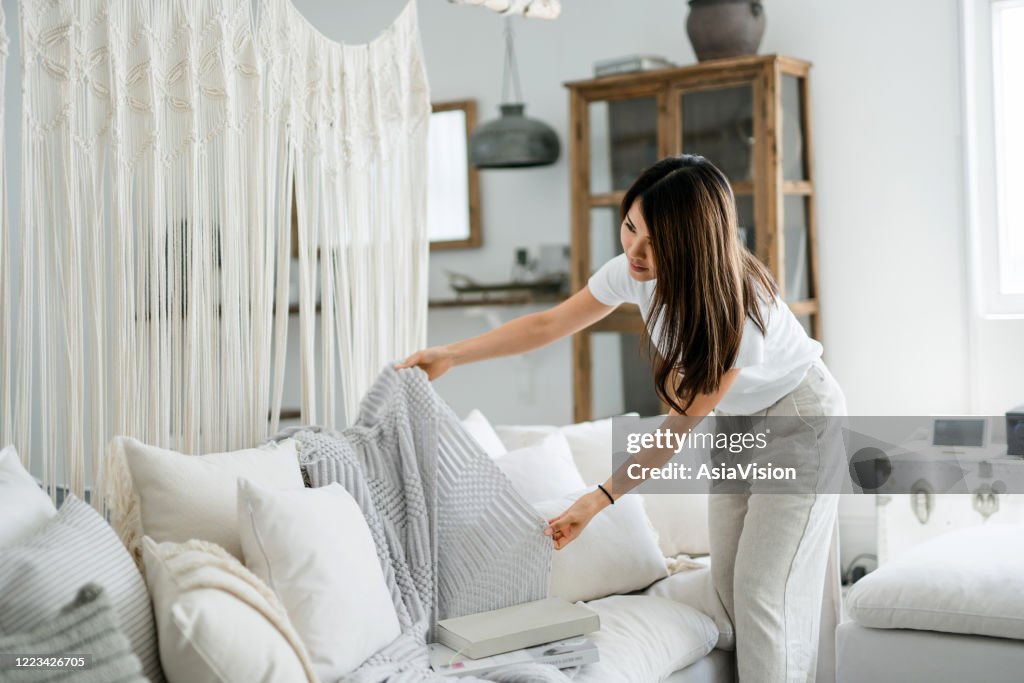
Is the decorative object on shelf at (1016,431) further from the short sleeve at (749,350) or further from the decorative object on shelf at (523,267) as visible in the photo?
the decorative object on shelf at (523,267)

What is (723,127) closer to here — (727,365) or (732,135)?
(732,135)

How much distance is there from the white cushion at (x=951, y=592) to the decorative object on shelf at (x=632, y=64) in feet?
6.43

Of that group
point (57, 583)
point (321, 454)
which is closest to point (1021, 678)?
point (321, 454)

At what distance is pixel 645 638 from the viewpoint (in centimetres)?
211

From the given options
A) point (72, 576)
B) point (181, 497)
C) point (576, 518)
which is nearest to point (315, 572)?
point (181, 497)

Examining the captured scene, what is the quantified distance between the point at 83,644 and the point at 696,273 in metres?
1.19

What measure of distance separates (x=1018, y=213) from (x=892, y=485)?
1016mm

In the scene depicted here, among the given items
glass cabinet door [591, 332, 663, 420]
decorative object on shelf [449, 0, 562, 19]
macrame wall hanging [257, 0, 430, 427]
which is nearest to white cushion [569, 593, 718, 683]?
macrame wall hanging [257, 0, 430, 427]

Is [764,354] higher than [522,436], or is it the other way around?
[764,354]

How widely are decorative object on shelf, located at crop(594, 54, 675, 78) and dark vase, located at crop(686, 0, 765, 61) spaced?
17cm

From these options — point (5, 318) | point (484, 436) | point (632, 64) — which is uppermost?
point (632, 64)

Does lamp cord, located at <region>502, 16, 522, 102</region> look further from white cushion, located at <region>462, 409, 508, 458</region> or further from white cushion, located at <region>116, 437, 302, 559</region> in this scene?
white cushion, located at <region>116, 437, 302, 559</region>

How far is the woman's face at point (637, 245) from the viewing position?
199 cm

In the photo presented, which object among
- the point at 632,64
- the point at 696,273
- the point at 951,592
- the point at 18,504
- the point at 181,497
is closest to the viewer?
the point at 18,504
